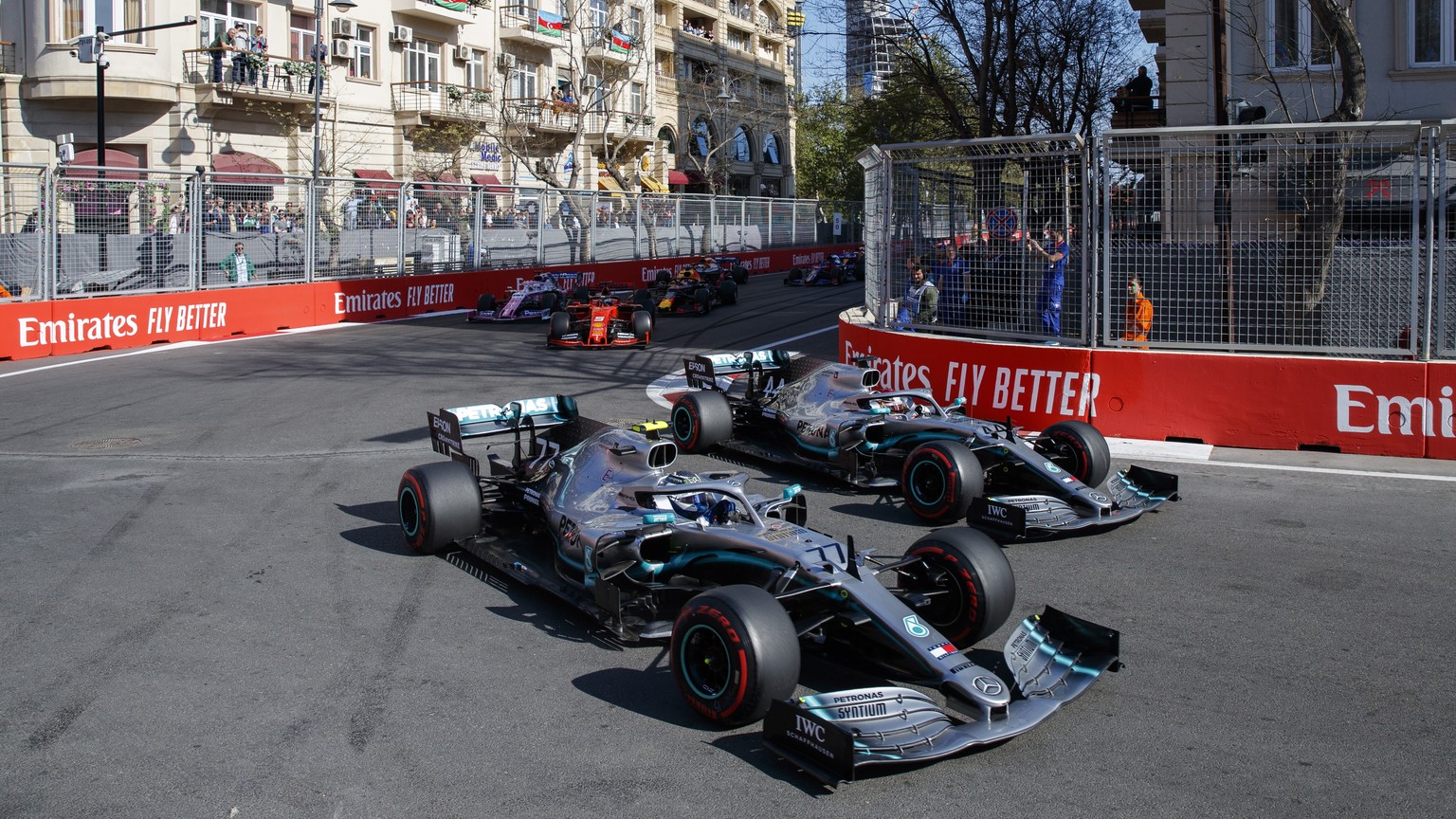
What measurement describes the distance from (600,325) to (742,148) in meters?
50.9

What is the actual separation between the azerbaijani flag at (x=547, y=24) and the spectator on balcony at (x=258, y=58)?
12986mm

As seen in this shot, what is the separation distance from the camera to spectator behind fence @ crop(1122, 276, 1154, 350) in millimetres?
11133

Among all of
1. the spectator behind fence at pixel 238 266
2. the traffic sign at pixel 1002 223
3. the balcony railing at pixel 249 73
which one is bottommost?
the traffic sign at pixel 1002 223

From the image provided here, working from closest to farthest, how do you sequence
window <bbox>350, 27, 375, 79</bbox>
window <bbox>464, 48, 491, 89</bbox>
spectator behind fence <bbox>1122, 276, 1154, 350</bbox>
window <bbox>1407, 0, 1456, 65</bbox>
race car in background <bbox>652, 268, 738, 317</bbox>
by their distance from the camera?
spectator behind fence <bbox>1122, 276, 1154, 350</bbox>
window <bbox>1407, 0, 1456, 65</bbox>
race car in background <bbox>652, 268, 738, 317</bbox>
window <bbox>350, 27, 375, 79</bbox>
window <bbox>464, 48, 491, 89</bbox>

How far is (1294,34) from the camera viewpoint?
59.8 feet

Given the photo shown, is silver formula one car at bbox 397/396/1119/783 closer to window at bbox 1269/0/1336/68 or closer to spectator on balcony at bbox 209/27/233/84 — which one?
window at bbox 1269/0/1336/68

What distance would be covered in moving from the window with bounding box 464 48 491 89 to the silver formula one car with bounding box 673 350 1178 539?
115 ft

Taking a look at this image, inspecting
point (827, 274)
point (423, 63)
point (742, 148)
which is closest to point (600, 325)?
point (827, 274)

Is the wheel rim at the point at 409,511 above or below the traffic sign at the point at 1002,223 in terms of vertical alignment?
below

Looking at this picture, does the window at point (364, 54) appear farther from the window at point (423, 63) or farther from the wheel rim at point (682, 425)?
the wheel rim at point (682, 425)

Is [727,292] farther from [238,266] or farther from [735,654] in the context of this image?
[735,654]

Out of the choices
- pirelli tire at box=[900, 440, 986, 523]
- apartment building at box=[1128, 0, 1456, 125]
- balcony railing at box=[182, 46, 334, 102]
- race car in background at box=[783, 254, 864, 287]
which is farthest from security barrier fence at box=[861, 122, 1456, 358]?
balcony railing at box=[182, 46, 334, 102]

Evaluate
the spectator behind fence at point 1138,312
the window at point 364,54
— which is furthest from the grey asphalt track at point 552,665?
the window at point 364,54

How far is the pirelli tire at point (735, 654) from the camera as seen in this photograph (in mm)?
4832
